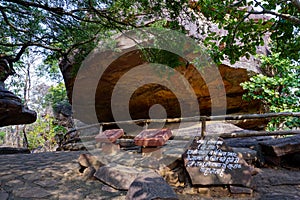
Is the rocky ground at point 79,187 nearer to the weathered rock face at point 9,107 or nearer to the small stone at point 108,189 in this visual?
the small stone at point 108,189

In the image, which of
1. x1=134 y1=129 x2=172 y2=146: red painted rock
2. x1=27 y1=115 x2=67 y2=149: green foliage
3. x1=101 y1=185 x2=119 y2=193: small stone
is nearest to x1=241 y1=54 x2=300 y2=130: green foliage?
x1=134 y1=129 x2=172 y2=146: red painted rock

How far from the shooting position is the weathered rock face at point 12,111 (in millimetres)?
6445

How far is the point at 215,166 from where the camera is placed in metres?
2.89

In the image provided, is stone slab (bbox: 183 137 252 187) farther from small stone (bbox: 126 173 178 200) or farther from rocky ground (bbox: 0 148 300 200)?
small stone (bbox: 126 173 178 200)

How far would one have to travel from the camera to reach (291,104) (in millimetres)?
6816

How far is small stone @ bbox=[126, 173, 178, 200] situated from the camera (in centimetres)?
213

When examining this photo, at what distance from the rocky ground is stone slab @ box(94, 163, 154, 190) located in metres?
0.07

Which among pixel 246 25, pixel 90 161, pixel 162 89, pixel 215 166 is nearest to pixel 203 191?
pixel 215 166

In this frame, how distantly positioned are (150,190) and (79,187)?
1.23 meters

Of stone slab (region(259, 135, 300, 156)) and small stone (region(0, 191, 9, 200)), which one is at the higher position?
stone slab (region(259, 135, 300, 156))

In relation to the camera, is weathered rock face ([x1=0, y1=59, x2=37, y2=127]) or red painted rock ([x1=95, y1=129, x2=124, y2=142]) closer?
red painted rock ([x1=95, y1=129, x2=124, y2=142])

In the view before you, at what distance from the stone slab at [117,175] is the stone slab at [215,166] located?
61cm

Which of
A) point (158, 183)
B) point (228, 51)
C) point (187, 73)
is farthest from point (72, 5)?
point (187, 73)

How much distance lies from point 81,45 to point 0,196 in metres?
3.36
